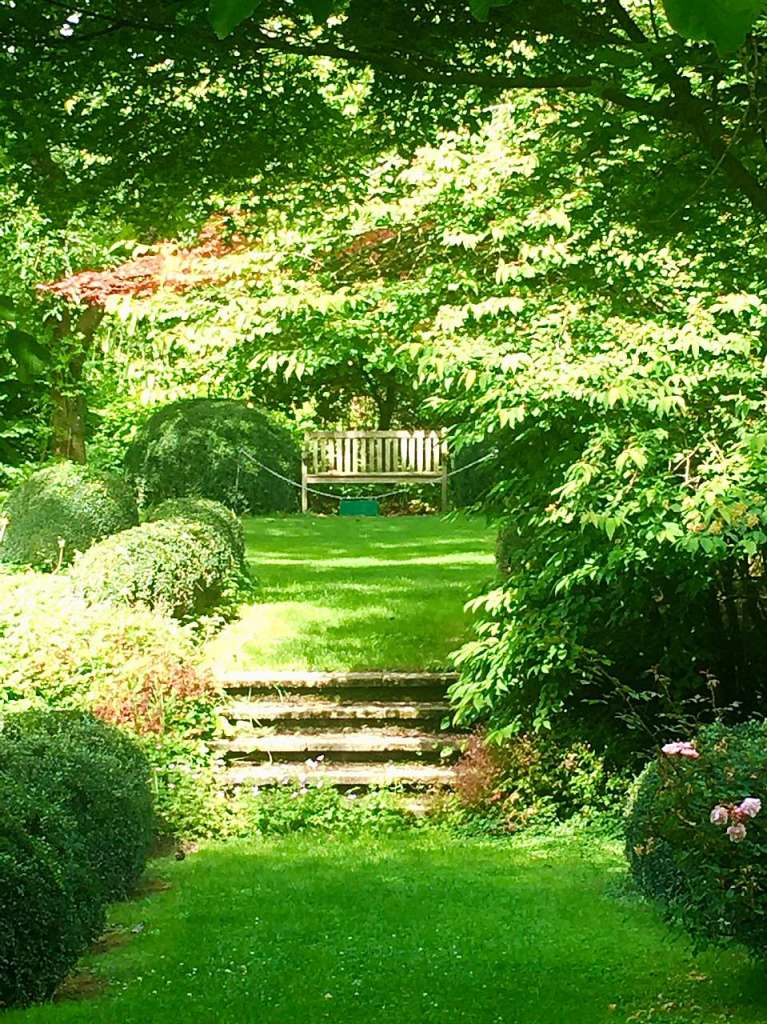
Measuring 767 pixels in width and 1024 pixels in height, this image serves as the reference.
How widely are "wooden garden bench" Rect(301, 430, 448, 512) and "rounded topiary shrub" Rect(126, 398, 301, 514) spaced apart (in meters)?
0.75

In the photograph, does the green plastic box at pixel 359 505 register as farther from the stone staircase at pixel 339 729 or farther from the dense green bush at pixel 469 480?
the stone staircase at pixel 339 729

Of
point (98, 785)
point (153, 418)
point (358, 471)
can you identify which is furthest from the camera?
point (358, 471)

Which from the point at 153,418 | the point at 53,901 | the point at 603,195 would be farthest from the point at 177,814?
the point at 153,418

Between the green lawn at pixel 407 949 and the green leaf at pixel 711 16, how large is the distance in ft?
13.7

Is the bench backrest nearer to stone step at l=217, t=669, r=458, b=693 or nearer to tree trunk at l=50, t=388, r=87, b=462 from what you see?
→ tree trunk at l=50, t=388, r=87, b=462

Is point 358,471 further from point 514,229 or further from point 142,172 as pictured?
point 142,172

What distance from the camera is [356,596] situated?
13141mm

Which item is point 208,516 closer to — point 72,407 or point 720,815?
point 72,407

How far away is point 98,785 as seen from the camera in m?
6.71

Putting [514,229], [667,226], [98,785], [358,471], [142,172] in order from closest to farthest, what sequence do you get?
[142,172] → [667,226] → [98,785] → [514,229] → [358,471]

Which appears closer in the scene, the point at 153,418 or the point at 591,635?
the point at 591,635

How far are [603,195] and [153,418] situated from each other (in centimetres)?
1558

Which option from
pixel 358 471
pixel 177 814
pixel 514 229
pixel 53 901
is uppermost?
pixel 514 229

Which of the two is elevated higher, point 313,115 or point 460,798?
point 313,115
